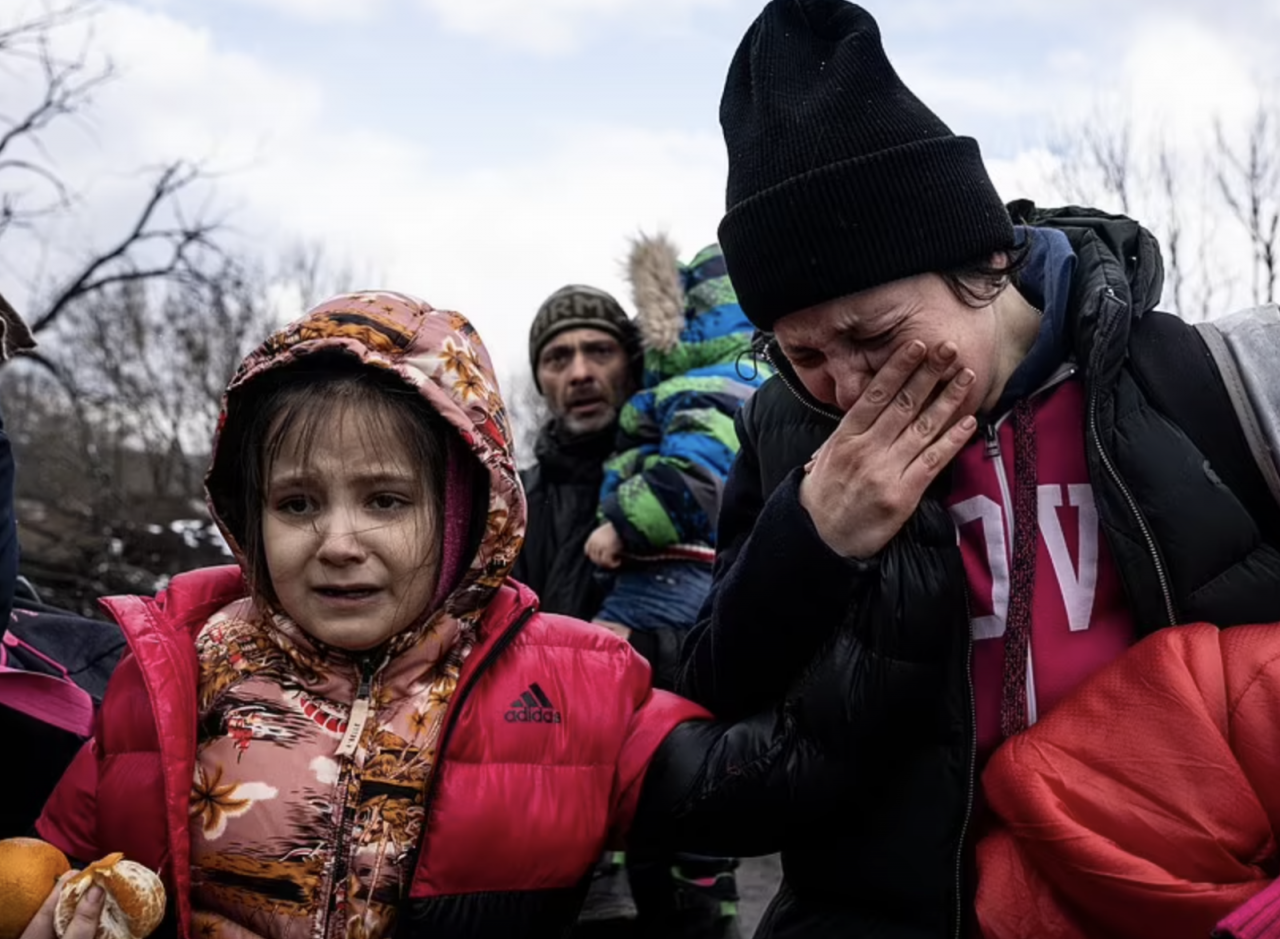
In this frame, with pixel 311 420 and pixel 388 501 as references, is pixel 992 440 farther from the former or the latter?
pixel 311 420

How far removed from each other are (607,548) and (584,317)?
1.07 m

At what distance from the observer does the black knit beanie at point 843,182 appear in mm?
1635

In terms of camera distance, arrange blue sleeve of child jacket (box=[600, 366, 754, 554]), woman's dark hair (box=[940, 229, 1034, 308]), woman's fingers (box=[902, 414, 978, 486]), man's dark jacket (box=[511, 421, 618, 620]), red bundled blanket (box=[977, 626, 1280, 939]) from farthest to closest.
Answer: man's dark jacket (box=[511, 421, 618, 620]) → blue sleeve of child jacket (box=[600, 366, 754, 554]) → woman's dark hair (box=[940, 229, 1034, 308]) → woman's fingers (box=[902, 414, 978, 486]) → red bundled blanket (box=[977, 626, 1280, 939])

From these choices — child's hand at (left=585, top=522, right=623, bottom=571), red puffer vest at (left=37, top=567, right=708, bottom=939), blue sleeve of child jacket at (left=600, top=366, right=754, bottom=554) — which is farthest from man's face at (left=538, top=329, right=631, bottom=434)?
red puffer vest at (left=37, top=567, right=708, bottom=939)

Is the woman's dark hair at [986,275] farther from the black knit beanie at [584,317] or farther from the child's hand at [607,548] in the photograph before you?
the black knit beanie at [584,317]

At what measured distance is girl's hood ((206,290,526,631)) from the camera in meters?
1.77

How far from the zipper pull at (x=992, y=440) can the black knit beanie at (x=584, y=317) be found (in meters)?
2.63

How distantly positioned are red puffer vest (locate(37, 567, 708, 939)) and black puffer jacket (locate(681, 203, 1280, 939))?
27cm

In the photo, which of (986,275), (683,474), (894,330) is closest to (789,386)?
(894,330)

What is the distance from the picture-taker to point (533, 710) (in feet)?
5.67

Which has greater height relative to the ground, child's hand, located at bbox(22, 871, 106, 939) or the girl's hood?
the girl's hood

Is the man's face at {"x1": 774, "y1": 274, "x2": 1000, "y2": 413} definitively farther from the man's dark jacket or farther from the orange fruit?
the man's dark jacket

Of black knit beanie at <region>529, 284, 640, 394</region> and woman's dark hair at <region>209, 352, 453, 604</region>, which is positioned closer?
woman's dark hair at <region>209, 352, 453, 604</region>

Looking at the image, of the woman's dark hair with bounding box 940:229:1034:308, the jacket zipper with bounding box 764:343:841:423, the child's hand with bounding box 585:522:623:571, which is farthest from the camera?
the child's hand with bounding box 585:522:623:571
